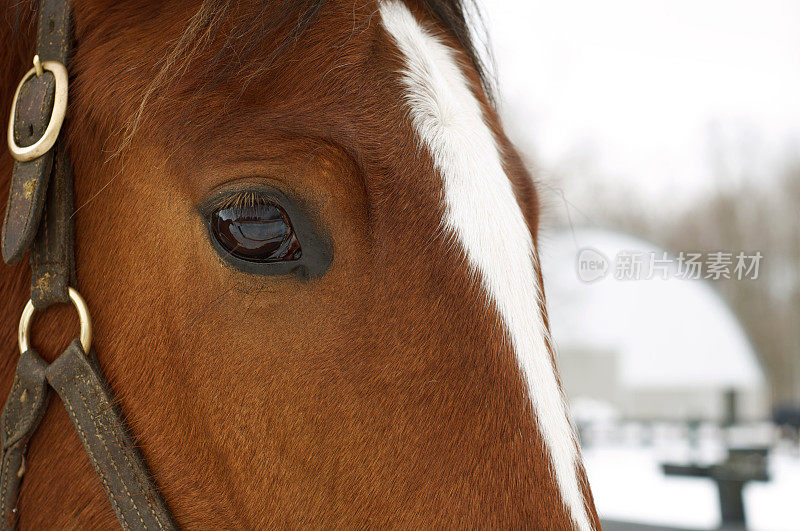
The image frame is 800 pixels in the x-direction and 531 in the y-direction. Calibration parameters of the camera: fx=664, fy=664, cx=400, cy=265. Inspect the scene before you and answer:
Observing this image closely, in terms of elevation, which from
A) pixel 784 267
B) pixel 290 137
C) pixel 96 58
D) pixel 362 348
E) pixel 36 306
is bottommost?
pixel 784 267

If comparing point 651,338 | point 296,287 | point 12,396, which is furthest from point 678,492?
point 651,338

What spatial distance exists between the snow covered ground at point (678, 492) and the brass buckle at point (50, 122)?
2.31 meters

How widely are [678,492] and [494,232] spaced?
5.70m

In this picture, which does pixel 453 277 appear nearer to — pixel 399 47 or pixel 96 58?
pixel 399 47

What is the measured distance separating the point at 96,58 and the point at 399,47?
0.54 metres

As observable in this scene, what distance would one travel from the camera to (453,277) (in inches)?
41.1

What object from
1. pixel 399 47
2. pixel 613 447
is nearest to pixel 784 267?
pixel 613 447

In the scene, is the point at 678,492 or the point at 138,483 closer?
the point at 138,483

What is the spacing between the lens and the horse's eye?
1.05m

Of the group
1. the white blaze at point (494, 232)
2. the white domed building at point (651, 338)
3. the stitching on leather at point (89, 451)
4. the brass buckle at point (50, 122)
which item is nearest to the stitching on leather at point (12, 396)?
the stitching on leather at point (89, 451)

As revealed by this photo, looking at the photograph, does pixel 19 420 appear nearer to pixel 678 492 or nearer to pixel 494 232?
pixel 494 232

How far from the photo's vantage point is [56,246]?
3.77 ft

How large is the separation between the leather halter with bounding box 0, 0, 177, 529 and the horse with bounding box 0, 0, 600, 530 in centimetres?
2

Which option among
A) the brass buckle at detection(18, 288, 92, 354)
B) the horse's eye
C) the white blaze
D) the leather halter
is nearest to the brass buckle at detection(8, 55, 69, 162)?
the leather halter
